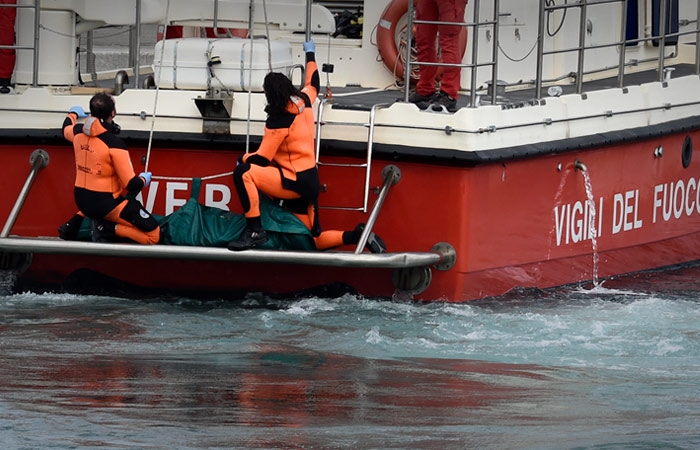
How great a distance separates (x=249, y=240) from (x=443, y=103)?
1.42 meters

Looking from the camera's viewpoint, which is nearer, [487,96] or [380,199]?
[380,199]

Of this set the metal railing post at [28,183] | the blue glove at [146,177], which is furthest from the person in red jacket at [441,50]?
the metal railing post at [28,183]

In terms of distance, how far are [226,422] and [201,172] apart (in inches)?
111

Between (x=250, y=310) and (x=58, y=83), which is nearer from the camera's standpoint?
(x=250, y=310)

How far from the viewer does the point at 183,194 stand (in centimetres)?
832

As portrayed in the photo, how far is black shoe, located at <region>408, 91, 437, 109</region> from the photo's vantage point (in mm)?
8305

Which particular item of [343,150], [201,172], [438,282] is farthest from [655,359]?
[201,172]

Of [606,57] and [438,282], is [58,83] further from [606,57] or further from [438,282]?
[606,57]

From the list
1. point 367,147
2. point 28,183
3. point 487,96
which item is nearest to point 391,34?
point 487,96

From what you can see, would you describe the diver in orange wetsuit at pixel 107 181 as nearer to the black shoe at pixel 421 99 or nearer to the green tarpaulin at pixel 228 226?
the green tarpaulin at pixel 228 226

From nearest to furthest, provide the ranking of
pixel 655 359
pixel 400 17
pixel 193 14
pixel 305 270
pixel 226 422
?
pixel 226 422 < pixel 655 359 < pixel 305 270 < pixel 193 14 < pixel 400 17

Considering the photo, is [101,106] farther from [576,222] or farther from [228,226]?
[576,222]

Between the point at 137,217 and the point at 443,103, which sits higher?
the point at 443,103

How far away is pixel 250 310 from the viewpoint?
8.13 m
